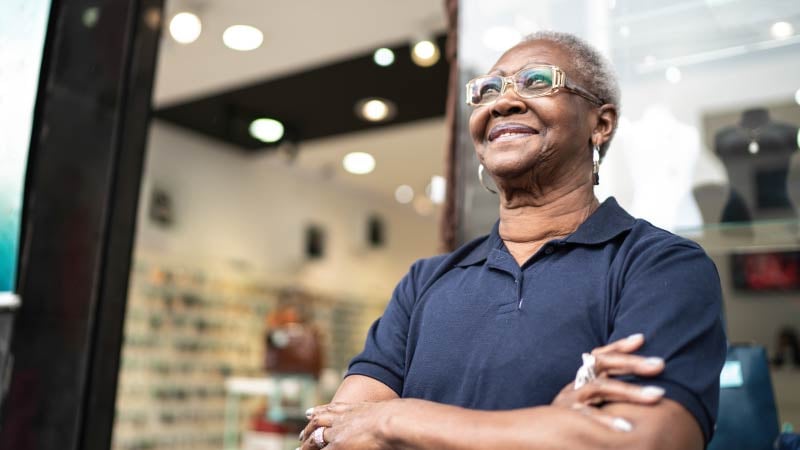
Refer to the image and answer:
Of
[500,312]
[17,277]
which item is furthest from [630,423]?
[17,277]

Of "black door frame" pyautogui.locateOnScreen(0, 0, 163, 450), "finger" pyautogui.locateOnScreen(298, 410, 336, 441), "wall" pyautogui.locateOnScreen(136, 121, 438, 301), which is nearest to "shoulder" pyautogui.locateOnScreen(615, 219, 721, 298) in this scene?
"finger" pyautogui.locateOnScreen(298, 410, 336, 441)

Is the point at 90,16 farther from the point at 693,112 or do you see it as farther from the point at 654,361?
the point at 654,361

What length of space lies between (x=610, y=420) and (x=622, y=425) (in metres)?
0.02

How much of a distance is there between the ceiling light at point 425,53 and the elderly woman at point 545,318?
3534 mm

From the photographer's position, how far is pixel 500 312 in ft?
4.40

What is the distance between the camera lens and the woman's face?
4.74ft

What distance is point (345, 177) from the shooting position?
343 inches

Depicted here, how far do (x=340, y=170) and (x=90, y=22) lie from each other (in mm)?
5737

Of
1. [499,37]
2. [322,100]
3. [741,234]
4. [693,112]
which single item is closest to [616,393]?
[741,234]

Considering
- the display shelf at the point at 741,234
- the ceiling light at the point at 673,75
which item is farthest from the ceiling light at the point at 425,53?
the display shelf at the point at 741,234

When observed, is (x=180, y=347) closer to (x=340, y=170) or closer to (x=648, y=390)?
(x=340, y=170)

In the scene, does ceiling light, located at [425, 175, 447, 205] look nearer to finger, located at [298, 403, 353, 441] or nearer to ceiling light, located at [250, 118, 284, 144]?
finger, located at [298, 403, 353, 441]

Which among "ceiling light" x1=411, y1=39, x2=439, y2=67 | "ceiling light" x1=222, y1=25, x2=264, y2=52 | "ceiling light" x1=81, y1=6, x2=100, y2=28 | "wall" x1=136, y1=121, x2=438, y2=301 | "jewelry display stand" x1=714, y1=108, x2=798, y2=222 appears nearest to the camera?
"jewelry display stand" x1=714, y1=108, x2=798, y2=222

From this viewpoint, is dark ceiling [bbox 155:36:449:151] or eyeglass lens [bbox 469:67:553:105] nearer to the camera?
eyeglass lens [bbox 469:67:553:105]
